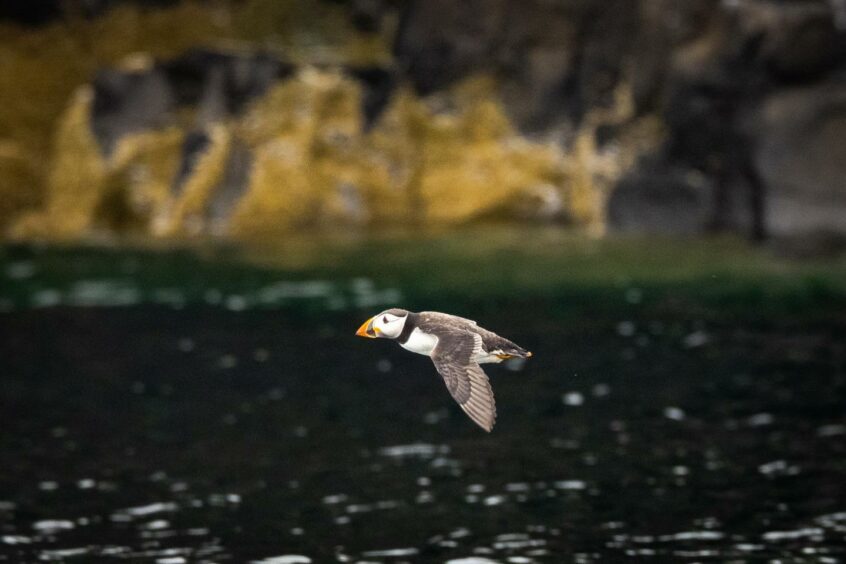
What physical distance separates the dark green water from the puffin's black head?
540cm

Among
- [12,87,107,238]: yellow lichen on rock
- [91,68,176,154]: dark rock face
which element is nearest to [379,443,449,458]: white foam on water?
[12,87,107,238]: yellow lichen on rock

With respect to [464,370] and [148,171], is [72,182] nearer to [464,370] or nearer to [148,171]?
[148,171]

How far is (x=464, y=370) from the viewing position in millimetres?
9062

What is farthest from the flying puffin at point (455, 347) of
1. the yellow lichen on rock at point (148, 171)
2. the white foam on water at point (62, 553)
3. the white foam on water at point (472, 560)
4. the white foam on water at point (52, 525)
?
the yellow lichen on rock at point (148, 171)

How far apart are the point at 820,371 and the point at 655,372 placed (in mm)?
2725

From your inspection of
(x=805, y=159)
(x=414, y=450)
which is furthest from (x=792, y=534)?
(x=805, y=159)

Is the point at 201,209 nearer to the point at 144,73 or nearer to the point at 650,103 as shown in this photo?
the point at 144,73

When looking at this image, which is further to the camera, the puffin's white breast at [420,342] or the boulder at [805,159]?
the boulder at [805,159]

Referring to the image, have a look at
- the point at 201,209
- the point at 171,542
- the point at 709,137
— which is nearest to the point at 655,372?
the point at 171,542

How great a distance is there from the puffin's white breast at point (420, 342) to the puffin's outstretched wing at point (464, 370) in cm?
4

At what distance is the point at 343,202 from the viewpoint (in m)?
43.9

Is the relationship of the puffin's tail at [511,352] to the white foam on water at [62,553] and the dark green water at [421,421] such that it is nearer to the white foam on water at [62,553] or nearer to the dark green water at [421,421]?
the dark green water at [421,421]

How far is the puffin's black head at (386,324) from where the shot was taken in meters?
8.47

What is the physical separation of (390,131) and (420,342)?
119 feet
